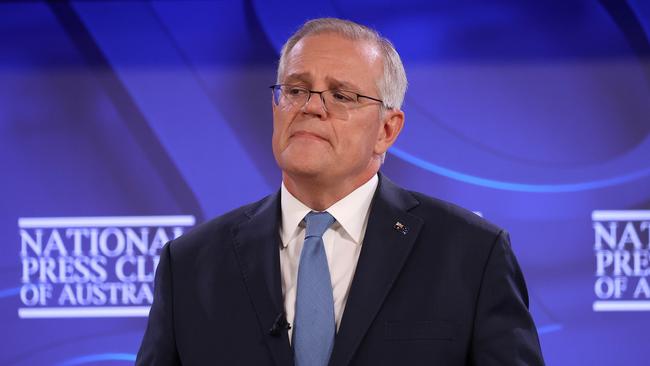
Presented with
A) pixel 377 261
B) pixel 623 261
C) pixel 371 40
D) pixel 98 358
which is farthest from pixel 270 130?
pixel 377 261

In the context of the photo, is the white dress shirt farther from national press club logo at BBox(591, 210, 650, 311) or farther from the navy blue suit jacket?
national press club logo at BBox(591, 210, 650, 311)

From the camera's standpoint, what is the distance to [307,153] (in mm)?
1929

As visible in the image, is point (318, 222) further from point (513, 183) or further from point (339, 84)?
point (513, 183)

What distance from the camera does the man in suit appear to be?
186 cm

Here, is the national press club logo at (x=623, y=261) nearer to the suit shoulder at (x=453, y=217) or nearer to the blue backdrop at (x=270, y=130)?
the blue backdrop at (x=270, y=130)

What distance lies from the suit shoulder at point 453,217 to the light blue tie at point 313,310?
0.26 m

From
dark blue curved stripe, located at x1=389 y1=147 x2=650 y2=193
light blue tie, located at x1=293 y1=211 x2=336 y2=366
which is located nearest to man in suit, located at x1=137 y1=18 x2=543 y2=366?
light blue tie, located at x1=293 y1=211 x2=336 y2=366

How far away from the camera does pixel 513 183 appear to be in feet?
11.7

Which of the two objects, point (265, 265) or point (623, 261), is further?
point (623, 261)

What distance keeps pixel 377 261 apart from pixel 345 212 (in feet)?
0.52

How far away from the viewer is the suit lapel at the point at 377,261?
1841 millimetres

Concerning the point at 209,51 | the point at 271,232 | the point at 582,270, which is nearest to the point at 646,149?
the point at 582,270

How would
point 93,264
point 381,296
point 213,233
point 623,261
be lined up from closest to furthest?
point 381,296 < point 213,233 < point 623,261 < point 93,264

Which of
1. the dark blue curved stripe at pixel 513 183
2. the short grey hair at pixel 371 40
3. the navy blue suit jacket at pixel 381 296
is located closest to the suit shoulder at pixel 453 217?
the navy blue suit jacket at pixel 381 296
